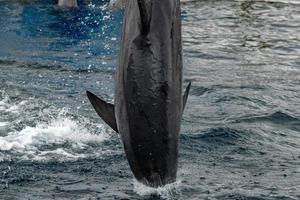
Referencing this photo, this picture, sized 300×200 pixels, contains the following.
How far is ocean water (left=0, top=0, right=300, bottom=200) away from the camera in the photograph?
679cm

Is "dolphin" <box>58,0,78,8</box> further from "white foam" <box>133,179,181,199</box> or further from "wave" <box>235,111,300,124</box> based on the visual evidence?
"white foam" <box>133,179,181,199</box>

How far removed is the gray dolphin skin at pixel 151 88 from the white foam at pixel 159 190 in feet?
1.27

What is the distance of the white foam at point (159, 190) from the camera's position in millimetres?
5578

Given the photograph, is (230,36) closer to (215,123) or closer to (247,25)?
(247,25)

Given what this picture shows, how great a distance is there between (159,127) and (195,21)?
469 inches

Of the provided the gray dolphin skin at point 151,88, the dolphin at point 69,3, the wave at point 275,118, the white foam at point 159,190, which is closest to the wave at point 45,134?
the white foam at point 159,190

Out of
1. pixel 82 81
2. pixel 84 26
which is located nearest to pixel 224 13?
pixel 84 26

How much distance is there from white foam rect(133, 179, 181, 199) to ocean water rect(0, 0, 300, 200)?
2cm

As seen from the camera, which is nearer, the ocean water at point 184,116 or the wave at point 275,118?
the ocean water at point 184,116

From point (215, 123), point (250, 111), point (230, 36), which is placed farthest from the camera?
point (230, 36)

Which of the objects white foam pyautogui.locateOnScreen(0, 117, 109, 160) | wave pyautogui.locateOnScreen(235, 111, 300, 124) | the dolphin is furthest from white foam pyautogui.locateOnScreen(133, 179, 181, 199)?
the dolphin

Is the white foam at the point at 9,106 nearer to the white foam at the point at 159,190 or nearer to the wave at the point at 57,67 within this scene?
the wave at the point at 57,67

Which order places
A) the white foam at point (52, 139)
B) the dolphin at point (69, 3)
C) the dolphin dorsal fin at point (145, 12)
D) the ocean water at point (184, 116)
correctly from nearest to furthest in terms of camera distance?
the dolphin dorsal fin at point (145, 12)
the ocean water at point (184, 116)
the white foam at point (52, 139)
the dolphin at point (69, 3)

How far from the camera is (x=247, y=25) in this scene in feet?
54.1
